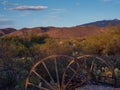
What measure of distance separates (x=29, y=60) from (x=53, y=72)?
4.36 ft

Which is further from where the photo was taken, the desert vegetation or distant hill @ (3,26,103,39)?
distant hill @ (3,26,103,39)

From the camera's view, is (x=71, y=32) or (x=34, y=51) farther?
(x=71, y=32)

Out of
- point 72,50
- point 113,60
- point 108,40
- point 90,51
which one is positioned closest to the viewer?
point 113,60

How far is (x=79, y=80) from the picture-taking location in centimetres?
1344

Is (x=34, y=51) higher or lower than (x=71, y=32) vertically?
higher

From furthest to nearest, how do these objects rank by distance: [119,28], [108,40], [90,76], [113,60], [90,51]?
1. [119,28]
2. [108,40]
3. [90,51]
4. [113,60]
5. [90,76]

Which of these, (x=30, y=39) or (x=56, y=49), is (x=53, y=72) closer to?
(x=56, y=49)

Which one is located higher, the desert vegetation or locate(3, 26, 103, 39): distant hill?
the desert vegetation

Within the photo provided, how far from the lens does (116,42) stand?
29.3 m

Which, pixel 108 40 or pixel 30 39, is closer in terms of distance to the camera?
pixel 108 40

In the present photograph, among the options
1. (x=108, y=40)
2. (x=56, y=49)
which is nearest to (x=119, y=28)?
(x=108, y=40)

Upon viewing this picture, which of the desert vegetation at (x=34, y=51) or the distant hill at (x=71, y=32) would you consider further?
the distant hill at (x=71, y=32)

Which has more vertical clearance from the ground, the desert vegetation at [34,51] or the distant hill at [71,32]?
the desert vegetation at [34,51]

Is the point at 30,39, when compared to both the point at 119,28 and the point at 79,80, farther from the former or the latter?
the point at 79,80
